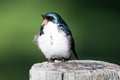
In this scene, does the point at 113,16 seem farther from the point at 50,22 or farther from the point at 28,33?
the point at 50,22

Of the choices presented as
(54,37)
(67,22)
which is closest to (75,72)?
(54,37)

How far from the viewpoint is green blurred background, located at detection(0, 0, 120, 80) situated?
24.6ft

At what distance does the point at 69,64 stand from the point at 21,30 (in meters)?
4.54

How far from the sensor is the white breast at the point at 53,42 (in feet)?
14.0

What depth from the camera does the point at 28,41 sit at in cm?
813

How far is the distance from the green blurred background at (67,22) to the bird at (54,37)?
2.62 m

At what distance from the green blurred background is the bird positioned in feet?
8.60

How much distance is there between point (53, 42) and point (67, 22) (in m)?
4.50

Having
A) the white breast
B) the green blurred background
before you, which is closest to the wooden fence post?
the white breast

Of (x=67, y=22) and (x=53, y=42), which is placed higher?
(x=53, y=42)

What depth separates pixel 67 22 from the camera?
28.8 ft

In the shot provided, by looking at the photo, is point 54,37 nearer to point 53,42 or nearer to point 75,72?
point 53,42

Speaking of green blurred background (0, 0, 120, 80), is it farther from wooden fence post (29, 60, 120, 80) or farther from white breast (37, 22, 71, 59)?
wooden fence post (29, 60, 120, 80)

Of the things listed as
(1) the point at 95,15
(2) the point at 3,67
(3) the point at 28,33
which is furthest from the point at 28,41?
(1) the point at 95,15
